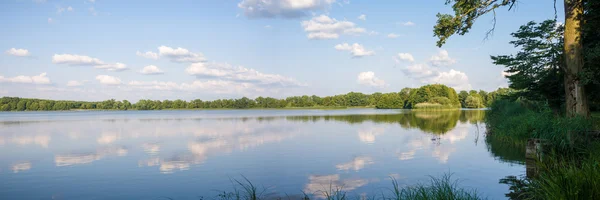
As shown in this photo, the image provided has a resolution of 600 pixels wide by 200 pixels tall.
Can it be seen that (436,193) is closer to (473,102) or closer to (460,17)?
(460,17)

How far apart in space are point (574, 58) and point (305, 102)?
474 ft

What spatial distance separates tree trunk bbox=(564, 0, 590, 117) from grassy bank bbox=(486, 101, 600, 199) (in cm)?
67

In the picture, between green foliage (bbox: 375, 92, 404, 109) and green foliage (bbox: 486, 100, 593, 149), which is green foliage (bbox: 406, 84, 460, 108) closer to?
green foliage (bbox: 375, 92, 404, 109)

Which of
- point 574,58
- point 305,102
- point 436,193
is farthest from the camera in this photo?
point 305,102

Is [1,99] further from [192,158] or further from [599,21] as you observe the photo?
[599,21]

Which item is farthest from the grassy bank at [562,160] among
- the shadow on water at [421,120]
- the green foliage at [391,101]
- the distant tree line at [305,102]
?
the green foliage at [391,101]

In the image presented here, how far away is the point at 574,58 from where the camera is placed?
1149 cm

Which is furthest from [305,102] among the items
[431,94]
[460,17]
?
[460,17]

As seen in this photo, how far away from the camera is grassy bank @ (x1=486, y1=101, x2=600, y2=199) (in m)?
4.88

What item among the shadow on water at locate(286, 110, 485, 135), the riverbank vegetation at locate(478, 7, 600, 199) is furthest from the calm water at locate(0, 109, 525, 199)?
the shadow on water at locate(286, 110, 485, 135)

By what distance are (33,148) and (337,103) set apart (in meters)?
138

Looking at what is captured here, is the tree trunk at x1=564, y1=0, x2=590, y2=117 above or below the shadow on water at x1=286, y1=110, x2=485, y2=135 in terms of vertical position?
above

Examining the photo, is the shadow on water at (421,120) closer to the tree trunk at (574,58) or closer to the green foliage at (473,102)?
the tree trunk at (574,58)

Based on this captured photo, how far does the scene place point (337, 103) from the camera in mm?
154000
